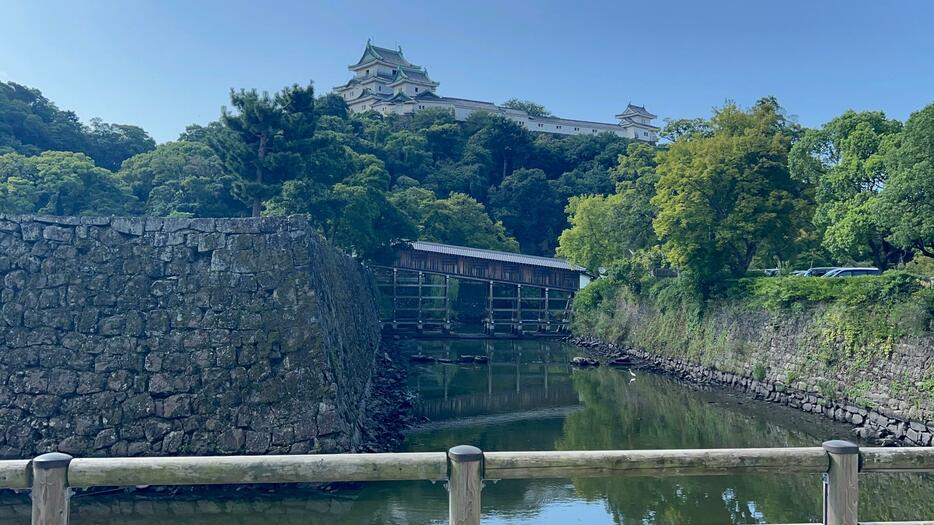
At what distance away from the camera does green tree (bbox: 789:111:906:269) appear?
18.5 meters

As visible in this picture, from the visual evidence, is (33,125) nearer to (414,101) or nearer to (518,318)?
(518,318)

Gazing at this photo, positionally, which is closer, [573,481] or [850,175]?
[573,481]

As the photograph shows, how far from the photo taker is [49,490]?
3520mm

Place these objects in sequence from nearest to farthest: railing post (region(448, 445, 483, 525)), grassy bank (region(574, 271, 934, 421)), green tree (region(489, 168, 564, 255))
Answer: railing post (region(448, 445, 483, 525))
grassy bank (region(574, 271, 934, 421))
green tree (region(489, 168, 564, 255))

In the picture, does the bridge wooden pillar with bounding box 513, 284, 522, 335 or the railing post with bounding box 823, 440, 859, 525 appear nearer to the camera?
the railing post with bounding box 823, 440, 859, 525

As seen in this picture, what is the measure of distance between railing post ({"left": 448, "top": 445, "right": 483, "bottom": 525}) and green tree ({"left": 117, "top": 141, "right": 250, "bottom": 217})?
30.0 metres

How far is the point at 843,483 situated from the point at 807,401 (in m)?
16.0

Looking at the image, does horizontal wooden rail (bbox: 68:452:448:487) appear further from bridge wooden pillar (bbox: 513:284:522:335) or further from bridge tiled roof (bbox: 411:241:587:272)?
bridge wooden pillar (bbox: 513:284:522:335)

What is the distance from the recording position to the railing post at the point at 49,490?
3486mm

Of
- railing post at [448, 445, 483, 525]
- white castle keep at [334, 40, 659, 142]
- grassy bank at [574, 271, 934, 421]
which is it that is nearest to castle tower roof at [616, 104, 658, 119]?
white castle keep at [334, 40, 659, 142]

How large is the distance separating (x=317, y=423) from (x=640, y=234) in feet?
71.8

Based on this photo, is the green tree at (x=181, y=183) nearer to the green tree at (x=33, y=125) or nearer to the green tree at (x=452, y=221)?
the green tree at (x=33, y=125)

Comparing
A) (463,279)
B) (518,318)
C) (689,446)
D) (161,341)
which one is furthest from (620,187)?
(161,341)

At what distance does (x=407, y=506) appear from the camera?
33.5ft
